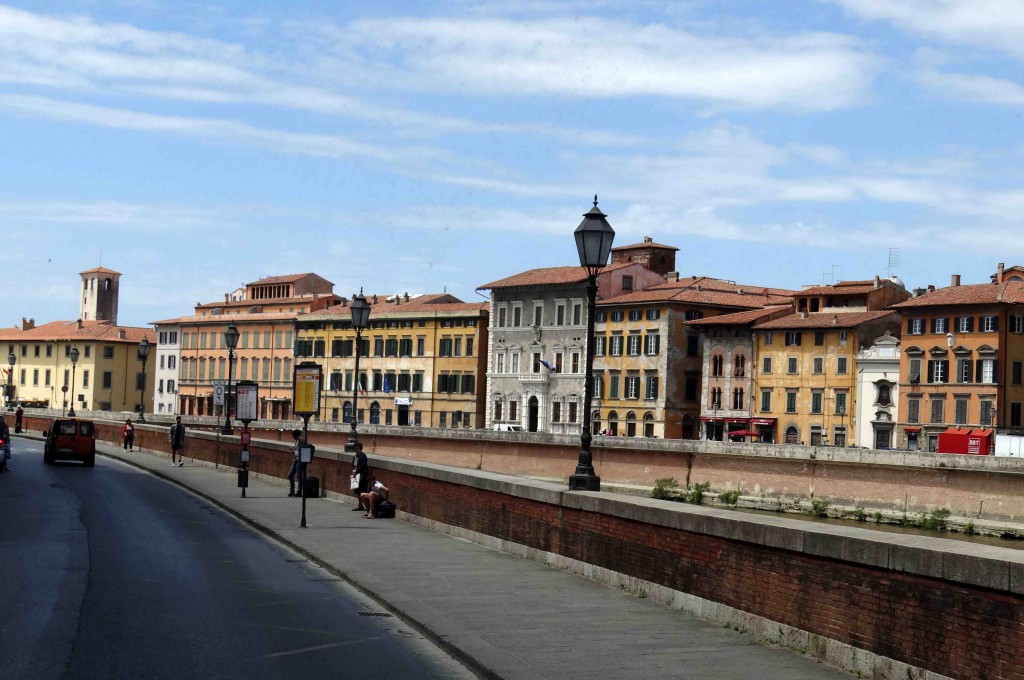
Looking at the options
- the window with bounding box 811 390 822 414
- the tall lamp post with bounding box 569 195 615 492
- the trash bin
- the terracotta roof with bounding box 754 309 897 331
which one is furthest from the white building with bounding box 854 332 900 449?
the tall lamp post with bounding box 569 195 615 492

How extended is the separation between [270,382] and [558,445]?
58.4m

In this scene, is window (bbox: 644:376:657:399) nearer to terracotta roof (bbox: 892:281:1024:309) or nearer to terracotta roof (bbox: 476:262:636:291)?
terracotta roof (bbox: 476:262:636:291)

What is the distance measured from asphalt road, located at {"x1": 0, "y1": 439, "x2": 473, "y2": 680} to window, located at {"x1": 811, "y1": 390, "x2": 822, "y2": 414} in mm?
67847

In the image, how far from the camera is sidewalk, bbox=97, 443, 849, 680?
1077 centimetres

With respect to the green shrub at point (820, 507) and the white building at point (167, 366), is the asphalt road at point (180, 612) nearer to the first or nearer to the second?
the green shrub at point (820, 507)

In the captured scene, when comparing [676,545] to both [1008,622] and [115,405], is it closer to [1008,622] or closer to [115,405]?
[1008,622]

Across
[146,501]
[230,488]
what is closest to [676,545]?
[146,501]

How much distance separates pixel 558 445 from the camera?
75.2m

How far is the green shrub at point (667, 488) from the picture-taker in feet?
224

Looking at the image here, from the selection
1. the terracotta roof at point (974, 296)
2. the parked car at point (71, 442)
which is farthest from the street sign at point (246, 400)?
the terracotta roof at point (974, 296)

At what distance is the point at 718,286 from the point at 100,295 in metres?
93.8

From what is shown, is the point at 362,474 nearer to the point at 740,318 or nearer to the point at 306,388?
the point at 306,388

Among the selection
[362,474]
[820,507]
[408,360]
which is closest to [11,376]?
[408,360]

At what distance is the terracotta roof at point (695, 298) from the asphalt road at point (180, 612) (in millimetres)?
74712
